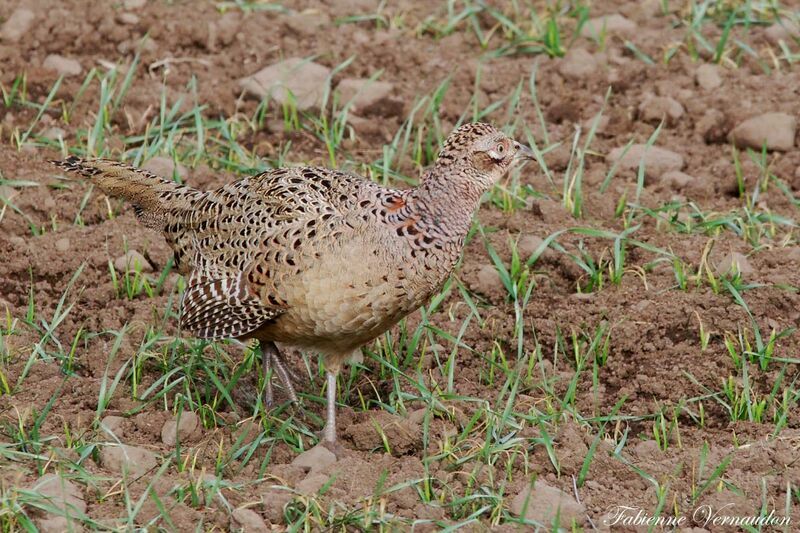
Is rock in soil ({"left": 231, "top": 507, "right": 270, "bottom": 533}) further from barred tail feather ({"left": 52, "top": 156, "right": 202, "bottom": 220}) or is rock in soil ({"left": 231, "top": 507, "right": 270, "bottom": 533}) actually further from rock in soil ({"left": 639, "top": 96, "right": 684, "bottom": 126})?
rock in soil ({"left": 639, "top": 96, "right": 684, "bottom": 126})

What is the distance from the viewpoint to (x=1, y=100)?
7.71 meters

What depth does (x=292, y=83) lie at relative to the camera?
7918mm

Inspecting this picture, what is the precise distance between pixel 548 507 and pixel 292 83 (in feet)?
12.9

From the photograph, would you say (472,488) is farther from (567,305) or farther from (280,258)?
(567,305)

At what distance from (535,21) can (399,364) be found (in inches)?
127

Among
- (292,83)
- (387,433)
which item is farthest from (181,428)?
(292,83)

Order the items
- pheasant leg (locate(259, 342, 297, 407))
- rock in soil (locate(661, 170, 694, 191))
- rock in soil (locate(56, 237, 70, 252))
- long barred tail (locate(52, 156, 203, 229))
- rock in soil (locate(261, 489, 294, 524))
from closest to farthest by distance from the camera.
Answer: rock in soil (locate(261, 489, 294, 524)) → pheasant leg (locate(259, 342, 297, 407)) → long barred tail (locate(52, 156, 203, 229)) → rock in soil (locate(56, 237, 70, 252)) → rock in soil (locate(661, 170, 694, 191))

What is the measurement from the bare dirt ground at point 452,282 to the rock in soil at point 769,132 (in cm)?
2

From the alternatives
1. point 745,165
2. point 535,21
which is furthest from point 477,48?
point 745,165

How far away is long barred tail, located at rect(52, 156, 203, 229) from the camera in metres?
6.11

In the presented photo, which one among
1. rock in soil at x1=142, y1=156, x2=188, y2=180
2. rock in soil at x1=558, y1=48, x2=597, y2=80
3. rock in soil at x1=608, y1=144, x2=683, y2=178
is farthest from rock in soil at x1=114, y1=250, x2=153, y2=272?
rock in soil at x1=558, y1=48, x2=597, y2=80

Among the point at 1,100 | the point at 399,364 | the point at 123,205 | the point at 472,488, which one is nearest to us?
the point at 472,488

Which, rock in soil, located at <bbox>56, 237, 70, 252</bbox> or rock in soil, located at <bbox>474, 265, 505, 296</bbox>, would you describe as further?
rock in soil, located at <bbox>56, 237, 70, 252</bbox>

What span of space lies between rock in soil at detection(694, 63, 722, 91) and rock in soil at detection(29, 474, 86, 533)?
15.9 feet
